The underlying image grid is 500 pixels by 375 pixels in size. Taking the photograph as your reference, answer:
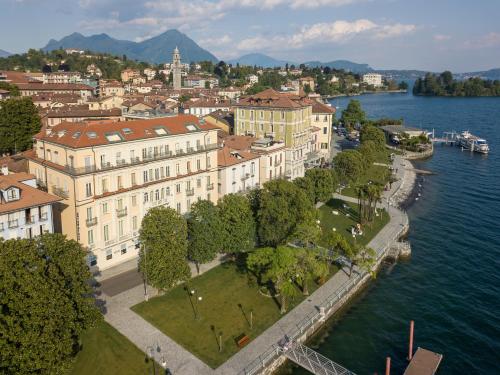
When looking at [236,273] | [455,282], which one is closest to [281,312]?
[236,273]

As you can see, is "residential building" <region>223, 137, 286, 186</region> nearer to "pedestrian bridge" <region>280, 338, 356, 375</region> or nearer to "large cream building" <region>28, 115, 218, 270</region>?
"large cream building" <region>28, 115, 218, 270</region>

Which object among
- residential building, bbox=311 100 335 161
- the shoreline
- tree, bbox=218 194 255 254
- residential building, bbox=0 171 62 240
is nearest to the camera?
→ the shoreline

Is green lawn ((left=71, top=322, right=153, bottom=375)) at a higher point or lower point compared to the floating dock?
higher

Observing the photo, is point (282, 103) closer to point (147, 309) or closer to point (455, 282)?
point (455, 282)

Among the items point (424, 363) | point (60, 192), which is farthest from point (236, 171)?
point (424, 363)

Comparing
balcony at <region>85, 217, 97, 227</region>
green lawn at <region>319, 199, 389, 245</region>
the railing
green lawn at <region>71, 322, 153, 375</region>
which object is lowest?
green lawn at <region>71, 322, 153, 375</region>

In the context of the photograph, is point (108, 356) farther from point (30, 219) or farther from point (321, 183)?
point (321, 183)

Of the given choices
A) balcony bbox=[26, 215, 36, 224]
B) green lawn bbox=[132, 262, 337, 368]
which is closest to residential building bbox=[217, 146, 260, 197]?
green lawn bbox=[132, 262, 337, 368]

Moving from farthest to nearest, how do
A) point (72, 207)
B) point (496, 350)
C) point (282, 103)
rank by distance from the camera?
point (282, 103)
point (72, 207)
point (496, 350)
